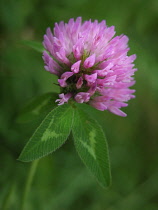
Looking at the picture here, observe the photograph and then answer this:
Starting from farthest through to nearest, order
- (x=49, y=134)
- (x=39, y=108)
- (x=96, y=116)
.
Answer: (x=96, y=116)
(x=39, y=108)
(x=49, y=134)

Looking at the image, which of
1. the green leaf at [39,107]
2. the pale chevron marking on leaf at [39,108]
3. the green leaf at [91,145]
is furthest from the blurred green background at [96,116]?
the green leaf at [91,145]

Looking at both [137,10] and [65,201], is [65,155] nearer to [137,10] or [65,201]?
[65,201]

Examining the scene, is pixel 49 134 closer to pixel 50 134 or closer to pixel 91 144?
pixel 50 134

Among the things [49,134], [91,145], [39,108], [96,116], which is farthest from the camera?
[96,116]

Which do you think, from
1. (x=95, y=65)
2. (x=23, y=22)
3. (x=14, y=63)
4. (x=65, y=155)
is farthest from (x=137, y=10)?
(x=95, y=65)

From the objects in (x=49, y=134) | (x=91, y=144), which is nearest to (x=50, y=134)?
(x=49, y=134)

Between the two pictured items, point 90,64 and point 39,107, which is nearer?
point 90,64

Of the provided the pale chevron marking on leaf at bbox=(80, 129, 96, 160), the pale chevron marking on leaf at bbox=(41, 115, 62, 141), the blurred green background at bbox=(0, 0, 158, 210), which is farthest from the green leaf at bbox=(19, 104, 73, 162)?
the blurred green background at bbox=(0, 0, 158, 210)
